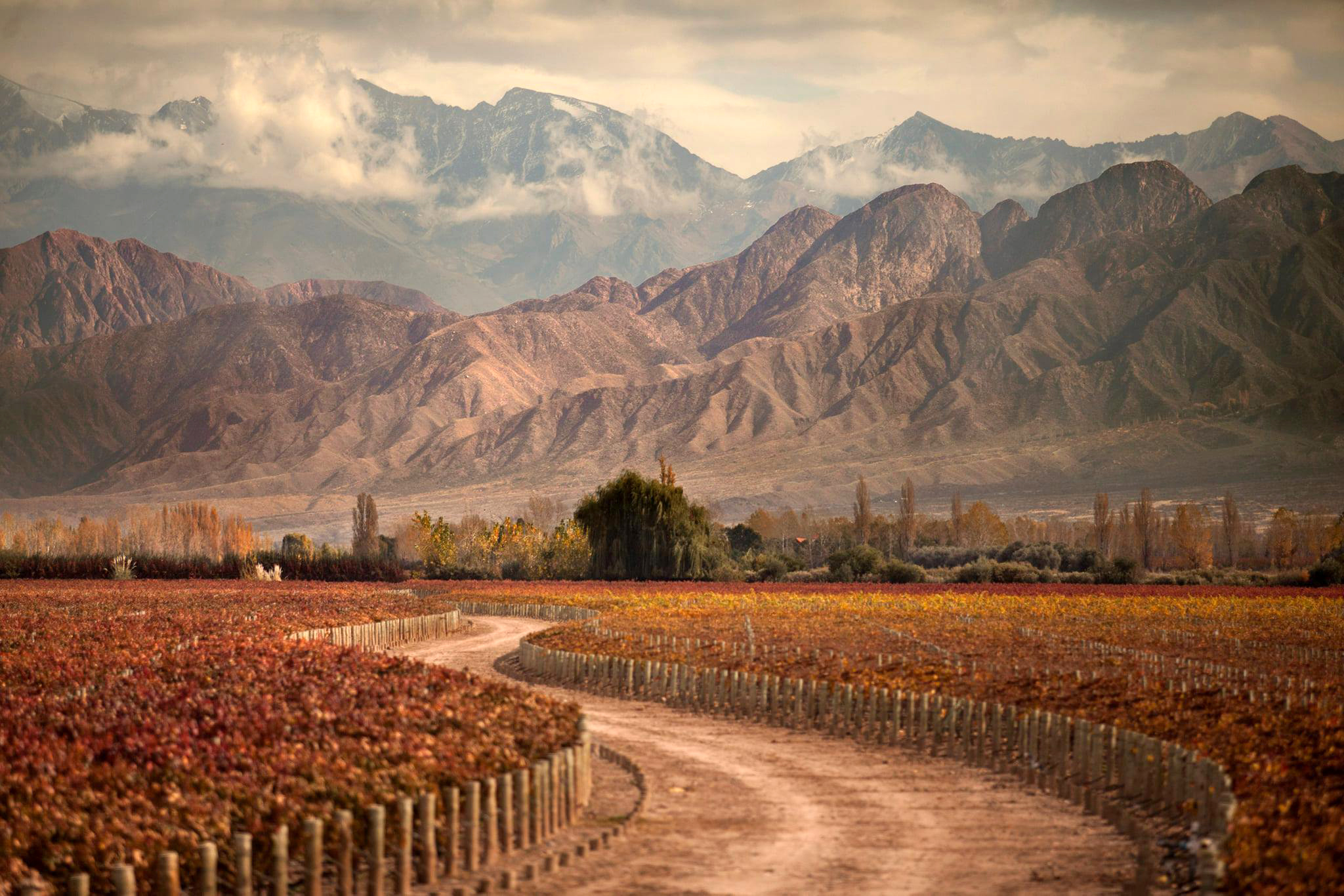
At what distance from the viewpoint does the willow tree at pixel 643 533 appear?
7262 cm

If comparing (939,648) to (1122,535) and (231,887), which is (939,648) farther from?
(1122,535)

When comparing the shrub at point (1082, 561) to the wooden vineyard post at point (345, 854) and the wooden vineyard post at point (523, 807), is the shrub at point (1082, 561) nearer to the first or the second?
the wooden vineyard post at point (523, 807)

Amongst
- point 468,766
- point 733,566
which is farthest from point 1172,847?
point 733,566

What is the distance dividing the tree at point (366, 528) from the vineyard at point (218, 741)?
93226 mm

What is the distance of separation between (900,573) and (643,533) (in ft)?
44.0

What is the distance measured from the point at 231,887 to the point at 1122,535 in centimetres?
12780

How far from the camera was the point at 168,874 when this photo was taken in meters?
11.6

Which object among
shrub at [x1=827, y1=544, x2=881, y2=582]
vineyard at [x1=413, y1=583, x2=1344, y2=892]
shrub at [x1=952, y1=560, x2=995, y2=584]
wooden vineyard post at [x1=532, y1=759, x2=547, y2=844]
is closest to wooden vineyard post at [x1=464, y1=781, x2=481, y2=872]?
wooden vineyard post at [x1=532, y1=759, x2=547, y2=844]

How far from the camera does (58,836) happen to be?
41.5ft

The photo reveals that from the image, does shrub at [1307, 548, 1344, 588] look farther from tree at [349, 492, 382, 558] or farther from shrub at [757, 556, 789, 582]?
tree at [349, 492, 382, 558]

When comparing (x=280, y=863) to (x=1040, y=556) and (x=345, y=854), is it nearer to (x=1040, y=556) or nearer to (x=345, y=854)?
(x=345, y=854)

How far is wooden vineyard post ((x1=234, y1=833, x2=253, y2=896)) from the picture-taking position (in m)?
12.0

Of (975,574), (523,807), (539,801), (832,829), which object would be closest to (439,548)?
(975,574)

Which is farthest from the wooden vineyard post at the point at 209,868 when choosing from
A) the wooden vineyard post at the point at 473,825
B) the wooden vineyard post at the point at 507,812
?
the wooden vineyard post at the point at 507,812
